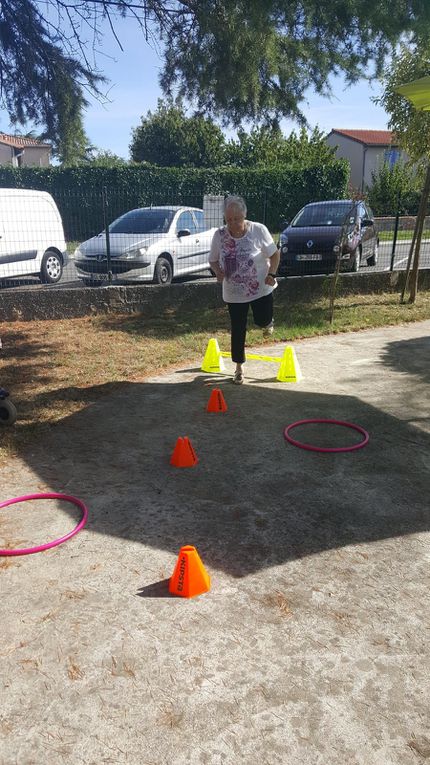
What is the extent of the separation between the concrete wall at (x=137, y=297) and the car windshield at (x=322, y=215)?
2.04 meters

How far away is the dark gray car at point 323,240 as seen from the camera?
1245 centimetres

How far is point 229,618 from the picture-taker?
8.91 ft

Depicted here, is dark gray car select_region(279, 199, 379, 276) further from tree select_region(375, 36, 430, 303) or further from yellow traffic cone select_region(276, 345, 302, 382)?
yellow traffic cone select_region(276, 345, 302, 382)

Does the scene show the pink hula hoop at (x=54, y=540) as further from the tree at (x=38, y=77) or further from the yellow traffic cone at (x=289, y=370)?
the tree at (x=38, y=77)

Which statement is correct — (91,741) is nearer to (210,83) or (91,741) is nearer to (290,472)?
(290,472)

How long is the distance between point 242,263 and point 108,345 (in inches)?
123

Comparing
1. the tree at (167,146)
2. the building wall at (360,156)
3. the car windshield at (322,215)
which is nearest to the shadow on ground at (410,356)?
the car windshield at (322,215)

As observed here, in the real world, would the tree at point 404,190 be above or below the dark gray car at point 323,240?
above

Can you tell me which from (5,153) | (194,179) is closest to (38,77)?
(194,179)

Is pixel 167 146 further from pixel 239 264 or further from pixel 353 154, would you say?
pixel 239 264

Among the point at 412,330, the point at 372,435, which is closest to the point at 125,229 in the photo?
the point at 412,330

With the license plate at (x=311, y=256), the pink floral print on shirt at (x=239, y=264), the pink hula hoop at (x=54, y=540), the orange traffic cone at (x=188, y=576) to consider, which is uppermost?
the pink floral print on shirt at (x=239, y=264)

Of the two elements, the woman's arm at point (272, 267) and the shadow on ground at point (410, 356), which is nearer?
the woman's arm at point (272, 267)

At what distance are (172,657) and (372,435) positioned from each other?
299 centimetres
